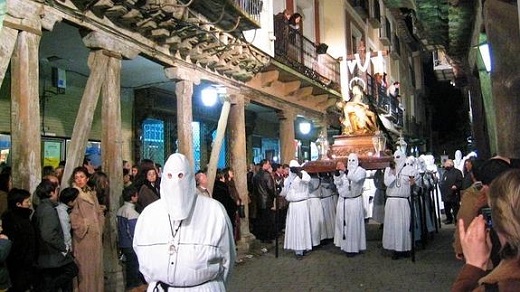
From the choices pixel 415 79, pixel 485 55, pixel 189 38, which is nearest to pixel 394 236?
pixel 485 55

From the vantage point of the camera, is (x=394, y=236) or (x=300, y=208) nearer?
(x=394, y=236)

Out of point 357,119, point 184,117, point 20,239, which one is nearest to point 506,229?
point 20,239

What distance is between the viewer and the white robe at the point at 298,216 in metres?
10.9

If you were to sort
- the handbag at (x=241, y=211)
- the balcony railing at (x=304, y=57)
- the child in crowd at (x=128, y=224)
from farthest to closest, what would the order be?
1. the balcony railing at (x=304, y=57)
2. the handbag at (x=241, y=211)
3. the child in crowd at (x=128, y=224)

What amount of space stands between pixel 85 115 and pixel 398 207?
21.3 ft

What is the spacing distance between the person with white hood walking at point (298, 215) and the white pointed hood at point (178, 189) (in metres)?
7.39

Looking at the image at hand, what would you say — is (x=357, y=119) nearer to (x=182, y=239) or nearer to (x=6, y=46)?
(x=6, y=46)

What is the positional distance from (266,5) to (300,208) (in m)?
5.87

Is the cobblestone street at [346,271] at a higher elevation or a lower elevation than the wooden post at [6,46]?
lower

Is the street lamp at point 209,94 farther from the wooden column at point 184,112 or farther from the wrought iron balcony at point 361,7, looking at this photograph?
the wrought iron balcony at point 361,7

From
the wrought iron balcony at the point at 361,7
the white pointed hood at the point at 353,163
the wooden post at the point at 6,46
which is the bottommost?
the white pointed hood at the point at 353,163

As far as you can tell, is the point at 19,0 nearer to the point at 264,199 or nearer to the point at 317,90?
the point at 264,199

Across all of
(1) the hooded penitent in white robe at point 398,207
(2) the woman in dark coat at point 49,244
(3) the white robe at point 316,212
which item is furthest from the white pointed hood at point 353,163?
(2) the woman in dark coat at point 49,244

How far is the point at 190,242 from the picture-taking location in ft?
11.8
